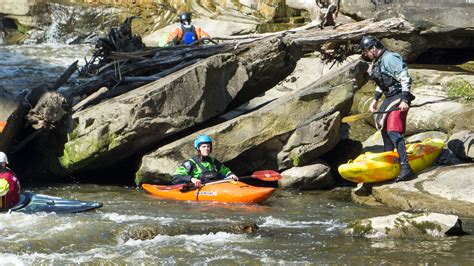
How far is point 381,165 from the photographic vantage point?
394 inches

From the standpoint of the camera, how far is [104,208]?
9.38 metres

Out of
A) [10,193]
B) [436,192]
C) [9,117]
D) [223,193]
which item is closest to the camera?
[10,193]

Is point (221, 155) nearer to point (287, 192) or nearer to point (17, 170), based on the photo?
point (287, 192)

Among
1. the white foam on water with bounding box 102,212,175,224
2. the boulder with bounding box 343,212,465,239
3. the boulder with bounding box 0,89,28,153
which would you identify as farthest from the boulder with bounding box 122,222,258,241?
the boulder with bounding box 0,89,28,153

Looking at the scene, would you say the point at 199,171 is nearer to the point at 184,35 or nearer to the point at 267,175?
the point at 267,175

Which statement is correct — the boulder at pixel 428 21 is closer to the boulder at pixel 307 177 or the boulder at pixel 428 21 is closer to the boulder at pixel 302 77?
the boulder at pixel 302 77

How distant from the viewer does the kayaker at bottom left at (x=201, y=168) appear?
10094mm

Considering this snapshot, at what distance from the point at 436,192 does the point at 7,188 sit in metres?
4.55

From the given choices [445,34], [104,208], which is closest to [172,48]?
[104,208]

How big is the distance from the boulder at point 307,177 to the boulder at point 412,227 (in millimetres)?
2705

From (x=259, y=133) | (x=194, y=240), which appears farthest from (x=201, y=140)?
(x=194, y=240)

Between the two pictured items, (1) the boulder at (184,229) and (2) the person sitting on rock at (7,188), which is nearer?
(1) the boulder at (184,229)

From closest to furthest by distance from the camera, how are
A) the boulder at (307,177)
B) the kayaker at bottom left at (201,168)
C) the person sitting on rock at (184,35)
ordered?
1. the kayaker at bottom left at (201,168)
2. the boulder at (307,177)
3. the person sitting on rock at (184,35)

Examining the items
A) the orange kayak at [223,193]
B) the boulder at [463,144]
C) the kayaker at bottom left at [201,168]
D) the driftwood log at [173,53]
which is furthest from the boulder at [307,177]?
the driftwood log at [173,53]
